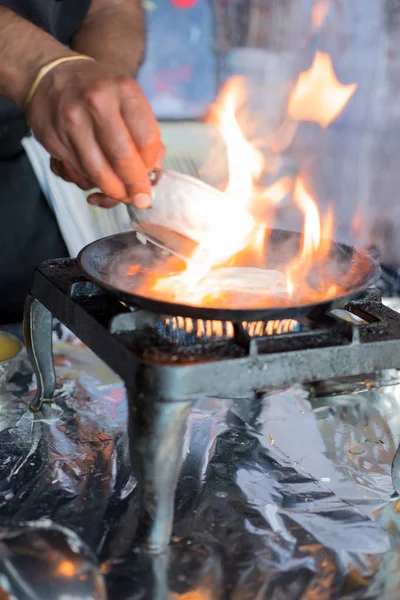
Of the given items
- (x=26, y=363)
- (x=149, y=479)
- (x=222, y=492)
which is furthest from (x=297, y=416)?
(x=26, y=363)

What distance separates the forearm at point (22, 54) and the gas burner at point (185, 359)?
53 cm

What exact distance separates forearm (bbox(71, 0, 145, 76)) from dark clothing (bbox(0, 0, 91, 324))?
71mm

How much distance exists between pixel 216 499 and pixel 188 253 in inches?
20.3

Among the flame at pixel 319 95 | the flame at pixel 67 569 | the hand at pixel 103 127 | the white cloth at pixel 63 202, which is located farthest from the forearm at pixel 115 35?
the flame at pixel 67 569

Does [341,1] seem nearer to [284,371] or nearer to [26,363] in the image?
[26,363]

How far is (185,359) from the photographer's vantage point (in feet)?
3.66

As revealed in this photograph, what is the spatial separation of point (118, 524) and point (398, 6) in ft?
11.5

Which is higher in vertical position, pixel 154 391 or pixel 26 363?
pixel 154 391

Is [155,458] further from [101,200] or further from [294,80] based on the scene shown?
[294,80]

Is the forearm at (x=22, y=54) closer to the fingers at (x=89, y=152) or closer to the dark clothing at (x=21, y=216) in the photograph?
the fingers at (x=89, y=152)

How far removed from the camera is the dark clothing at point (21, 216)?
2.38m

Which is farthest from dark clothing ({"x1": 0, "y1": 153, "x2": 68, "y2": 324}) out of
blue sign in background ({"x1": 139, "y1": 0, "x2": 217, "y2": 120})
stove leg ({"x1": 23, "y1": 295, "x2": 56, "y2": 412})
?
blue sign in background ({"x1": 139, "y1": 0, "x2": 217, "y2": 120})

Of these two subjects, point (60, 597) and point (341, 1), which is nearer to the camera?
point (60, 597)

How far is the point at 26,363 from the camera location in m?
1.93
